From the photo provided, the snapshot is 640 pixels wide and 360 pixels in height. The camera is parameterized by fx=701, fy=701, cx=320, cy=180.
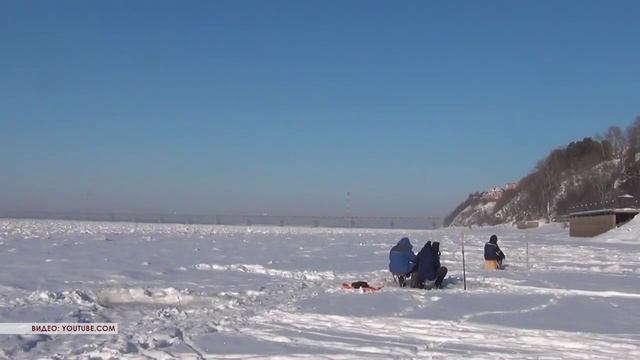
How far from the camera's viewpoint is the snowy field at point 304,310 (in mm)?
8734

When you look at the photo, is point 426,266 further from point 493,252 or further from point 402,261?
point 493,252

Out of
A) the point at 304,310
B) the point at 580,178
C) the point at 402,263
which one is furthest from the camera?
the point at 580,178

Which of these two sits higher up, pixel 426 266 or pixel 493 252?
pixel 493 252

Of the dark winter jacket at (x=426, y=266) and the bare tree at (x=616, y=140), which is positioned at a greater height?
the bare tree at (x=616, y=140)

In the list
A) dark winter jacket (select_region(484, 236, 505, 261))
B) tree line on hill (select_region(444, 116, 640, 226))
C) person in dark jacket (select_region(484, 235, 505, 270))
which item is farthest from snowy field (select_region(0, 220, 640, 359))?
tree line on hill (select_region(444, 116, 640, 226))

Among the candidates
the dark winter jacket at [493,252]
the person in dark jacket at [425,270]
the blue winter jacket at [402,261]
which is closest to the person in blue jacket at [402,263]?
the blue winter jacket at [402,261]

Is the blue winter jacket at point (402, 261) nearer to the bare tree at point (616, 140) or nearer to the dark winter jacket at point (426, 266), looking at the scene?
the dark winter jacket at point (426, 266)

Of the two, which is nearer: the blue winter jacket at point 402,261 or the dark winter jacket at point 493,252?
the blue winter jacket at point 402,261

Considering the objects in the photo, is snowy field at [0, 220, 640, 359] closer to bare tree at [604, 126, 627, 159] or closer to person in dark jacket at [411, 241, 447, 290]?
person in dark jacket at [411, 241, 447, 290]

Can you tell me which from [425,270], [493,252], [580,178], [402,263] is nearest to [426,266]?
[425,270]

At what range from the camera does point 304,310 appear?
12297 millimetres

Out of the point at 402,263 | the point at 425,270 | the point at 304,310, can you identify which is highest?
the point at 402,263

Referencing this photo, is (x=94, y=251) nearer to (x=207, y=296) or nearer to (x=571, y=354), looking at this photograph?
(x=207, y=296)

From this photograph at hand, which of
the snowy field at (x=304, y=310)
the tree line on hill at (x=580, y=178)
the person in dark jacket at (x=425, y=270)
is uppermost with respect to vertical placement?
the tree line on hill at (x=580, y=178)
